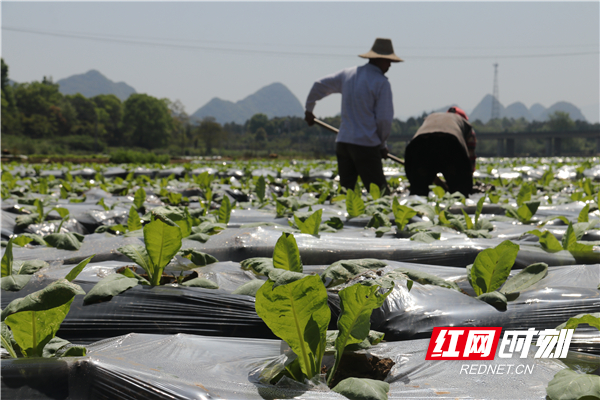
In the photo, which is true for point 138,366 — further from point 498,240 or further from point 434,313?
point 498,240

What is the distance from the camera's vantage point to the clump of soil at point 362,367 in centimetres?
90

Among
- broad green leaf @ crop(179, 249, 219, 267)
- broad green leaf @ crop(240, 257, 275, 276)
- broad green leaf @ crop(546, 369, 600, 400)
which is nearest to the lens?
broad green leaf @ crop(546, 369, 600, 400)

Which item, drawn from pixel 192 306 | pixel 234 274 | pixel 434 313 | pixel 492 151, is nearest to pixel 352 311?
pixel 434 313

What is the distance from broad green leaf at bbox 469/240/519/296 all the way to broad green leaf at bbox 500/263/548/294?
0.05m

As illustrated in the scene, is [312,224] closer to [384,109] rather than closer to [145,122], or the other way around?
[384,109]

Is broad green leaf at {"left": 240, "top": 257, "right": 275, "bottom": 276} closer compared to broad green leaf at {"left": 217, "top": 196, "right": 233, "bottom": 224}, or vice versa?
broad green leaf at {"left": 240, "top": 257, "right": 275, "bottom": 276}

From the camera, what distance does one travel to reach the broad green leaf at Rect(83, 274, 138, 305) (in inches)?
43.9

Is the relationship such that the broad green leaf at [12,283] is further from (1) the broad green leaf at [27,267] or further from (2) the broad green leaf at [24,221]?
(2) the broad green leaf at [24,221]

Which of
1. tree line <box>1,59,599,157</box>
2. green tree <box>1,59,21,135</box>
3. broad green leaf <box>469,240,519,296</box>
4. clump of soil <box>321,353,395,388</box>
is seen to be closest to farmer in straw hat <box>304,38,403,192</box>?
broad green leaf <box>469,240,519,296</box>

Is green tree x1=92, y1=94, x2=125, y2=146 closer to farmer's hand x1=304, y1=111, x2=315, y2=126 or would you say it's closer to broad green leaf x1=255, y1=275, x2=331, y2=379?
farmer's hand x1=304, y1=111, x2=315, y2=126

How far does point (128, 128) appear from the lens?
84.7 m

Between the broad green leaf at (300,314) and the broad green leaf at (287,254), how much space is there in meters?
0.37

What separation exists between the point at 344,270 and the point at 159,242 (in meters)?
0.58

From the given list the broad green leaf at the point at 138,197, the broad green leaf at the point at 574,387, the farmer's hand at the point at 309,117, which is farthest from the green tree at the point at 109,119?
the broad green leaf at the point at 574,387
